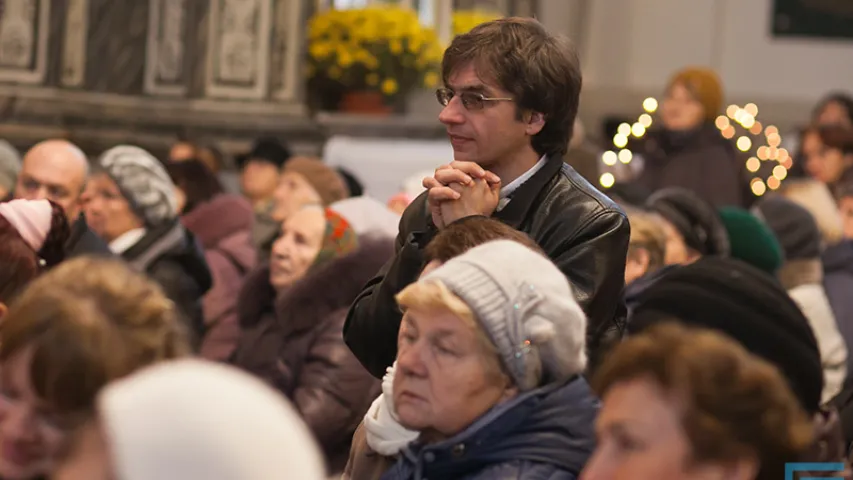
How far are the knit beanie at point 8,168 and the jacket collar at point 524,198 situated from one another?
3.96 metres

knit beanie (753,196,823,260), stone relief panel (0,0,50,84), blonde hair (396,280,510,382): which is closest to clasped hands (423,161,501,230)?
blonde hair (396,280,510,382)

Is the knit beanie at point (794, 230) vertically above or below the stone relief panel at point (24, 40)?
below

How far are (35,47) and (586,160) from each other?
12.3ft

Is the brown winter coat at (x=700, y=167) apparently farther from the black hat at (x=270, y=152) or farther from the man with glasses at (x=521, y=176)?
the man with glasses at (x=521, y=176)

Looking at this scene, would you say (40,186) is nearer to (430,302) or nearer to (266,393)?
(430,302)

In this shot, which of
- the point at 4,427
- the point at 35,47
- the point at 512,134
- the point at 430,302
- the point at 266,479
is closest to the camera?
the point at 266,479

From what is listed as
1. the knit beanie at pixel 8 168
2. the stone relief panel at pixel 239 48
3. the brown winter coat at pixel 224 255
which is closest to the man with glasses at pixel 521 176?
the brown winter coat at pixel 224 255

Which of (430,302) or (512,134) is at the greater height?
(512,134)

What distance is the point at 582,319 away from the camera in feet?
10.6

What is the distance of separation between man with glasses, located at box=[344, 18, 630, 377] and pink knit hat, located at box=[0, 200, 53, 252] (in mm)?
1236

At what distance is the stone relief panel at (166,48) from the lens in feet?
35.0

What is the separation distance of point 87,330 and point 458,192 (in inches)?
59.3

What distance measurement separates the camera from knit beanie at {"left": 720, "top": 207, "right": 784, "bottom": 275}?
269 inches

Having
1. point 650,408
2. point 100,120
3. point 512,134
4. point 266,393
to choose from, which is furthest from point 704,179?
point 266,393
